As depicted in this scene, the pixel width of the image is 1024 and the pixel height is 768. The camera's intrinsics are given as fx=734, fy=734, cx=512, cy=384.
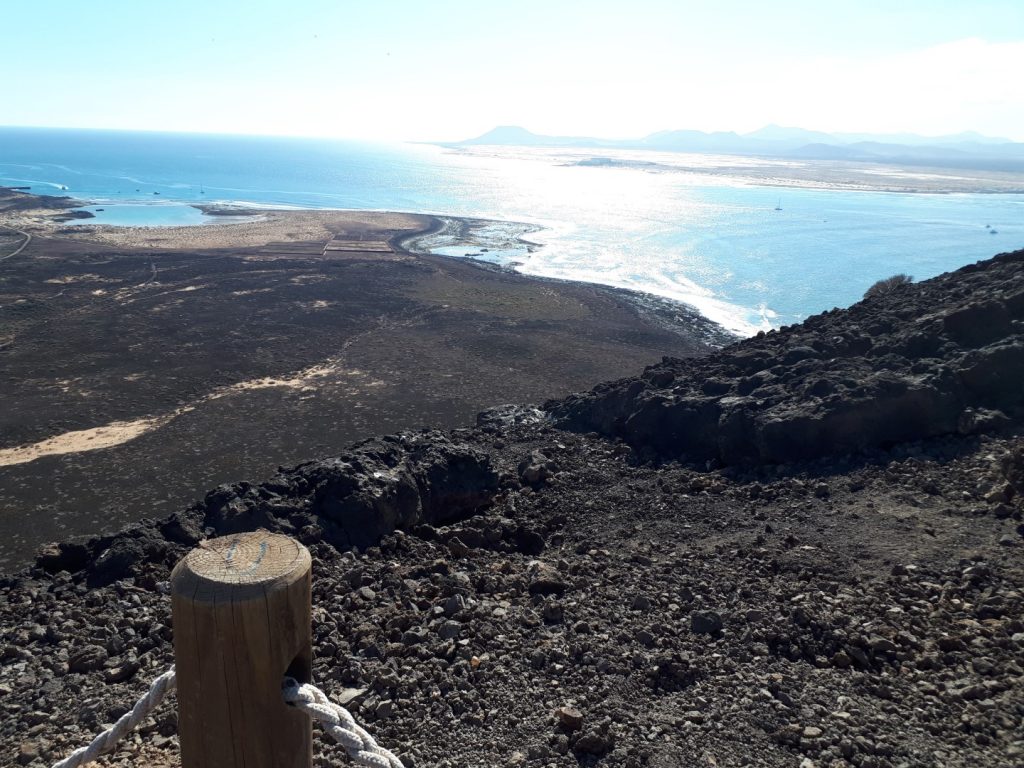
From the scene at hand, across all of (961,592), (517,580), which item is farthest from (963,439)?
(517,580)

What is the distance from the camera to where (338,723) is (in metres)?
1.98

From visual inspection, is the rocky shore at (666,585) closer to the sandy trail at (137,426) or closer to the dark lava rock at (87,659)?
the dark lava rock at (87,659)

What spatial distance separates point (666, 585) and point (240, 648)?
5963mm

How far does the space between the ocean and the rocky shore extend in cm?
2738

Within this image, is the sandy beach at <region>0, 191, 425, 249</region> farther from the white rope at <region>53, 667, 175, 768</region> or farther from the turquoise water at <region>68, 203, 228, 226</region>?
the white rope at <region>53, 667, 175, 768</region>

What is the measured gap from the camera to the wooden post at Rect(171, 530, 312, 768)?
6.30 ft

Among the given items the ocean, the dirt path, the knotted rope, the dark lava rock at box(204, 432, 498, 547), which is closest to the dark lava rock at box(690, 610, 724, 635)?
the dark lava rock at box(204, 432, 498, 547)

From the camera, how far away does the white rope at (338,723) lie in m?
1.97

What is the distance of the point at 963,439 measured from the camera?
32.6ft

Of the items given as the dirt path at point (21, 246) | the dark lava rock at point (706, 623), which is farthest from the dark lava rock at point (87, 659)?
the dirt path at point (21, 246)

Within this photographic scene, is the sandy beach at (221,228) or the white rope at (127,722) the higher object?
the sandy beach at (221,228)

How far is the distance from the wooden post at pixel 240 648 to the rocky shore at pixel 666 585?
3105 mm

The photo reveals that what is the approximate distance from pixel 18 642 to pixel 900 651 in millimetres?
7656

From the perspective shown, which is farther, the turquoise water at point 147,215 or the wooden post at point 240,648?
the turquoise water at point 147,215
